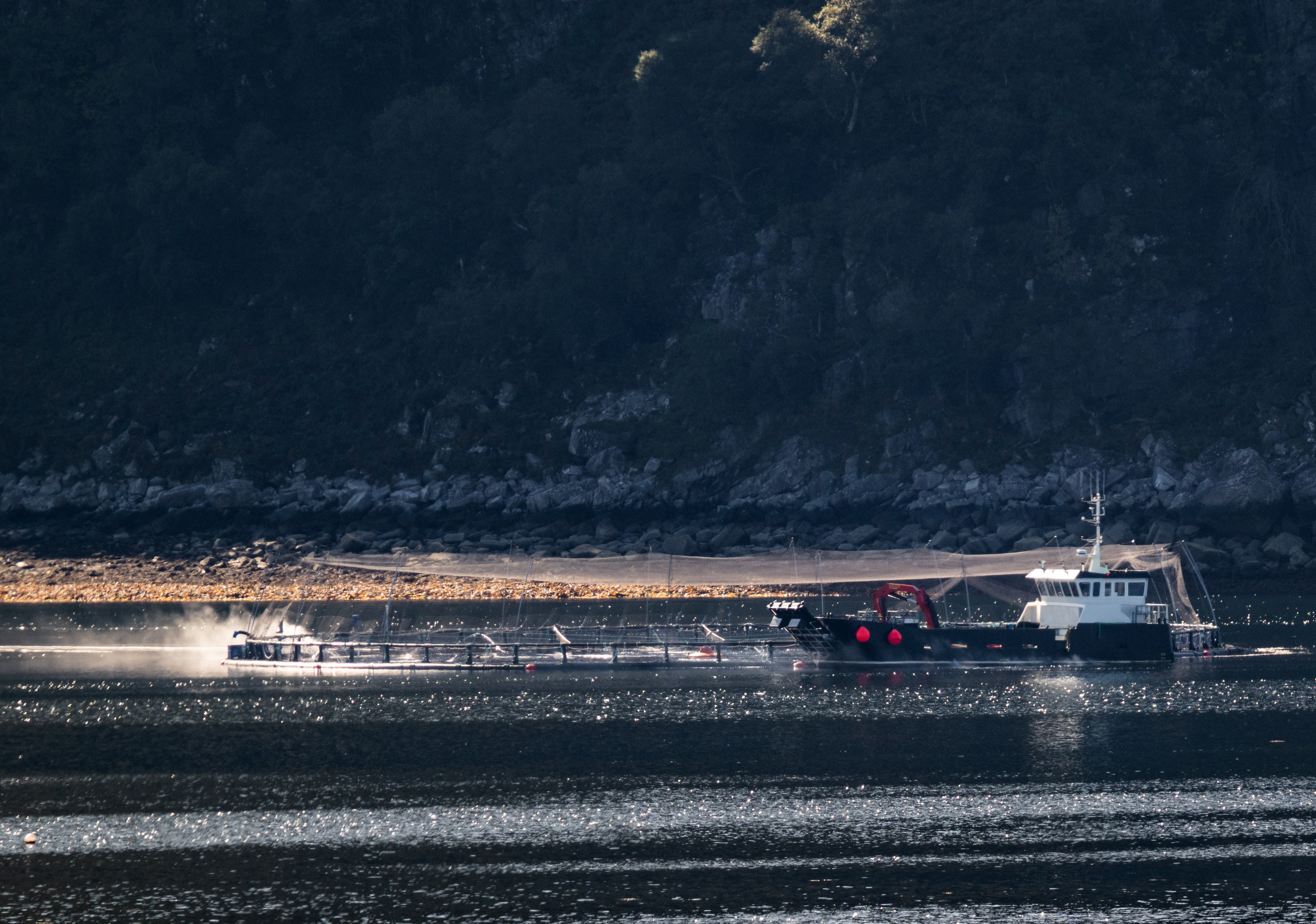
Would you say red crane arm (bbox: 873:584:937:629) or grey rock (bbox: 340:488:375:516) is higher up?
grey rock (bbox: 340:488:375:516)

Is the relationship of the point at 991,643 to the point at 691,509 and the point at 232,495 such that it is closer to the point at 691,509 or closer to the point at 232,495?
the point at 691,509

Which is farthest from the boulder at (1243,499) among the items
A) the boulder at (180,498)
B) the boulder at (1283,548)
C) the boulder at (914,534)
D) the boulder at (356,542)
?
the boulder at (180,498)

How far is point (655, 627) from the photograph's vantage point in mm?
81500

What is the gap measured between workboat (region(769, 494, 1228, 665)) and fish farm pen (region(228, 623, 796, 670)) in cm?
363

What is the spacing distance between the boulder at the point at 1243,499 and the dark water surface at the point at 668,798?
48539mm

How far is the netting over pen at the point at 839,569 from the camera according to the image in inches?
3049

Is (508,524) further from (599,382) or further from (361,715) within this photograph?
(361,715)

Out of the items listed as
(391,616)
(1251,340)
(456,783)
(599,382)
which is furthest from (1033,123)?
(456,783)

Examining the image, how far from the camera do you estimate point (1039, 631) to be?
244 ft

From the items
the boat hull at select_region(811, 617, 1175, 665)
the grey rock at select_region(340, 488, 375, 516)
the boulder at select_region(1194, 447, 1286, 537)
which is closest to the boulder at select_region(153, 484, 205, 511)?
the grey rock at select_region(340, 488, 375, 516)

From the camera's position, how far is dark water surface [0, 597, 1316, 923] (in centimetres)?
3444

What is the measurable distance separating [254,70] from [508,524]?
7451cm

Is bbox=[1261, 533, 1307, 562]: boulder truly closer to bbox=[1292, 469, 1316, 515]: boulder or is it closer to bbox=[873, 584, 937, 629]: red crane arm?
bbox=[1292, 469, 1316, 515]: boulder

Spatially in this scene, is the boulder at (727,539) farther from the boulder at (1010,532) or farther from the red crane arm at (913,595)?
the red crane arm at (913,595)
